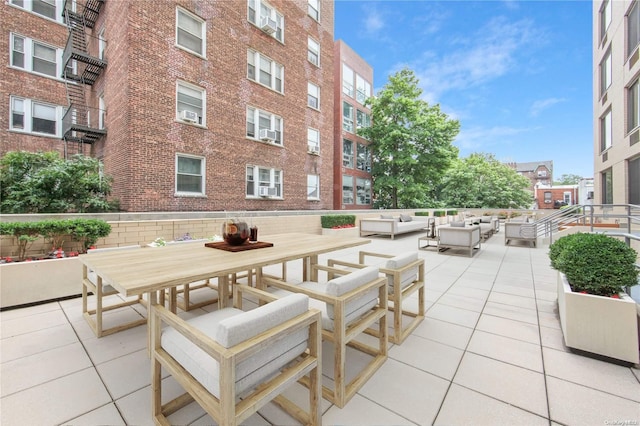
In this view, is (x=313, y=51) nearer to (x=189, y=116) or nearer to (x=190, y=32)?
(x=190, y=32)

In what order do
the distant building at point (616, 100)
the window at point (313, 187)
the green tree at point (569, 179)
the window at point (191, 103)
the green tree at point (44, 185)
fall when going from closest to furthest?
the green tree at point (44, 185) < the window at point (191, 103) < the distant building at point (616, 100) < the window at point (313, 187) < the green tree at point (569, 179)

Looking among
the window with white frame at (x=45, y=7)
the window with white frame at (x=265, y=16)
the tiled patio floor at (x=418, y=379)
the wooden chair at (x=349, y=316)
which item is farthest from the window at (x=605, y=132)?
the window with white frame at (x=45, y=7)

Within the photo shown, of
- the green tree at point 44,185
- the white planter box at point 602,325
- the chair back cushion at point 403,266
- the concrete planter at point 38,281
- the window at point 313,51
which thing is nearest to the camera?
the white planter box at point 602,325

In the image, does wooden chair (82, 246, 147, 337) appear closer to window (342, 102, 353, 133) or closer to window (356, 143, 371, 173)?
window (342, 102, 353, 133)

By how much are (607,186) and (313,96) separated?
43.9ft

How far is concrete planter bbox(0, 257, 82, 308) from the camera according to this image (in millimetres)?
3217

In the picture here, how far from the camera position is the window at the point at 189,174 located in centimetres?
816

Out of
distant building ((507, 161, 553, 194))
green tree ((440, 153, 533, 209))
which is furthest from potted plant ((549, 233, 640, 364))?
distant building ((507, 161, 553, 194))

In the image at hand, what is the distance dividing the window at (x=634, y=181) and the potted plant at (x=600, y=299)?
9431 millimetres

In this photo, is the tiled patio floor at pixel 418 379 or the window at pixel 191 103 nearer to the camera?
the tiled patio floor at pixel 418 379

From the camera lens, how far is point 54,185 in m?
6.11

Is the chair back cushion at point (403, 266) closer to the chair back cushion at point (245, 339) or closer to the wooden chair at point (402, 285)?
the wooden chair at point (402, 285)

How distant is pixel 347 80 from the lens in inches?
677

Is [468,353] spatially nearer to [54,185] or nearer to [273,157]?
[54,185]
